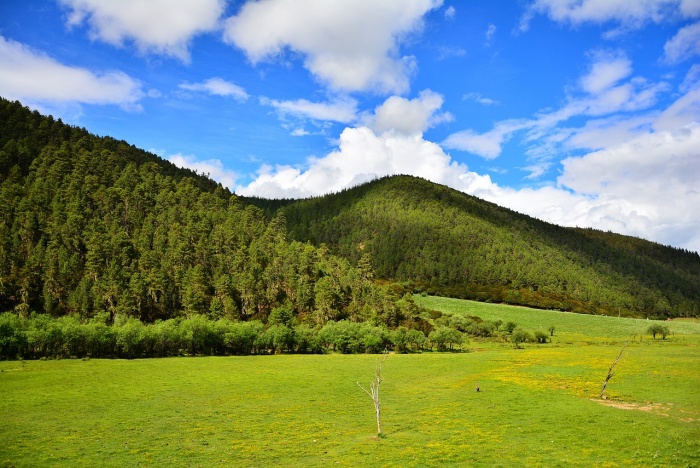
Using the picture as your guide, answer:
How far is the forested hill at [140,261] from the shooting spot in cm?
12256

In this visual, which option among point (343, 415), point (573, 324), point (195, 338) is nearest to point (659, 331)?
point (573, 324)

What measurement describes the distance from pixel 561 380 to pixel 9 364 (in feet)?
344

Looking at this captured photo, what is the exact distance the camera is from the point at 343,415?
48.9 metres

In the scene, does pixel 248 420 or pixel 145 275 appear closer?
pixel 248 420

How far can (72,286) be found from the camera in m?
126

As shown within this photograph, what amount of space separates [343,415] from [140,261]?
117 meters

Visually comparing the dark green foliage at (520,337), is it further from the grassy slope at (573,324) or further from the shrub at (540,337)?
the grassy slope at (573,324)

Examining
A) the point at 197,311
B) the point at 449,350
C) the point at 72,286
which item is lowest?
the point at 449,350

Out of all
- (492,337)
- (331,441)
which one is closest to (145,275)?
(331,441)

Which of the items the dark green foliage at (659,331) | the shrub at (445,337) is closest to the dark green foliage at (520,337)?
the shrub at (445,337)

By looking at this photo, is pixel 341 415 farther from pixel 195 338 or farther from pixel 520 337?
pixel 520 337

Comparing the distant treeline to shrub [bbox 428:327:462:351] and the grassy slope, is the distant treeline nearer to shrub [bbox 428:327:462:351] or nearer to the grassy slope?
shrub [bbox 428:327:462:351]

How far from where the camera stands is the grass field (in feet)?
108

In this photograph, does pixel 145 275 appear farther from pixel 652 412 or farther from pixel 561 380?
pixel 652 412
